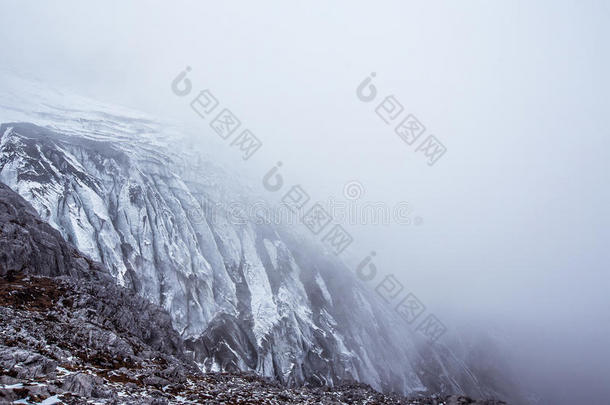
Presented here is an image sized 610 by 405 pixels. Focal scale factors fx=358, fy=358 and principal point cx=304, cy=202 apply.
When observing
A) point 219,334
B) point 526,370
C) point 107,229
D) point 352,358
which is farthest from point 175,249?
point 526,370

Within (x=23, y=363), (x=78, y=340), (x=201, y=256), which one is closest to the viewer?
(x=23, y=363)

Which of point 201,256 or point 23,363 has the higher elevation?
point 23,363

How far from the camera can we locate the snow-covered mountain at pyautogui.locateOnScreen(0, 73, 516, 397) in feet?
233

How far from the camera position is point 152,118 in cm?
13900

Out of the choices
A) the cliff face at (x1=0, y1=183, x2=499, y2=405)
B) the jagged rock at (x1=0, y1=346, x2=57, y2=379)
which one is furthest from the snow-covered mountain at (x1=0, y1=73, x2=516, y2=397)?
the jagged rock at (x1=0, y1=346, x2=57, y2=379)

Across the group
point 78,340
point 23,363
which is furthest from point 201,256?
point 23,363

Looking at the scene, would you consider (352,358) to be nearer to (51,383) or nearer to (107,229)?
(107,229)

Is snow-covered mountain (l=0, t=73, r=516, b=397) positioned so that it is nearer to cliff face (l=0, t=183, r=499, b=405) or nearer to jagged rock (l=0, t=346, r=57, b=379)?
cliff face (l=0, t=183, r=499, b=405)

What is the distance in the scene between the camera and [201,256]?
86500mm

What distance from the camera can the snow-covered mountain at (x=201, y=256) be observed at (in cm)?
7112

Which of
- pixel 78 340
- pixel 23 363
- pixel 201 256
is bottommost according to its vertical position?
pixel 201 256

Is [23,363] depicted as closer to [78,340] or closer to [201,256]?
[78,340]

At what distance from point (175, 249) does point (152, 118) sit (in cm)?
7786

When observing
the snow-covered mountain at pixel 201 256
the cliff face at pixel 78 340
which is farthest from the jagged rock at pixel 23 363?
the snow-covered mountain at pixel 201 256
